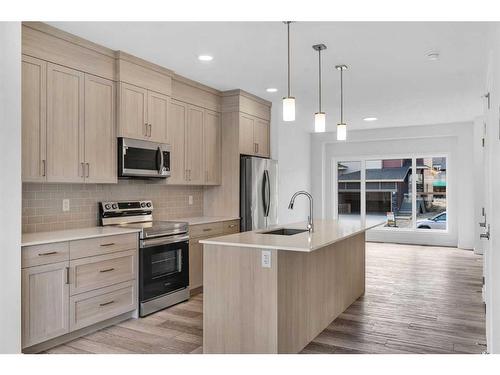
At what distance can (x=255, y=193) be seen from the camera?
540cm

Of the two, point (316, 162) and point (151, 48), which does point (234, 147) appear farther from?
point (316, 162)

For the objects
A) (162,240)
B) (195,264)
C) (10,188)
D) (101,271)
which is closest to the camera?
(10,188)

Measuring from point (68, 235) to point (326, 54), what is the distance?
9.28ft

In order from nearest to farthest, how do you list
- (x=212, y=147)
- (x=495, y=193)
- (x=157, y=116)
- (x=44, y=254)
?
(x=495, y=193), (x=44, y=254), (x=157, y=116), (x=212, y=147)

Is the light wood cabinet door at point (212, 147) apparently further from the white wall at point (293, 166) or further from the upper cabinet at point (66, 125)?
the white wall at point (293, 166)

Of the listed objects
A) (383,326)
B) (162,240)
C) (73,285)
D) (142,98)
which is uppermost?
(142,98)

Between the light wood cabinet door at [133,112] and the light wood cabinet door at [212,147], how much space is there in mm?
1175

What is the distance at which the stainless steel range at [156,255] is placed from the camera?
3818mm

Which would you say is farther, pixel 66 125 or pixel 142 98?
pixel 142 98

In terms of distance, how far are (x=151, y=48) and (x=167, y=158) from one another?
1216 mm

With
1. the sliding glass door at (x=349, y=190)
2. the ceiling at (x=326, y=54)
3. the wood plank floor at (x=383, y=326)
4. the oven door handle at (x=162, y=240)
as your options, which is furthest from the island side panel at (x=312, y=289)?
the sliding glass door at (x=349, y=190)

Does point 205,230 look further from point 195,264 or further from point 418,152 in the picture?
point 418,152

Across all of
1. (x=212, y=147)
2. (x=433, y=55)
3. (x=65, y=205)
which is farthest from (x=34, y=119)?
(x=433, y=55)
